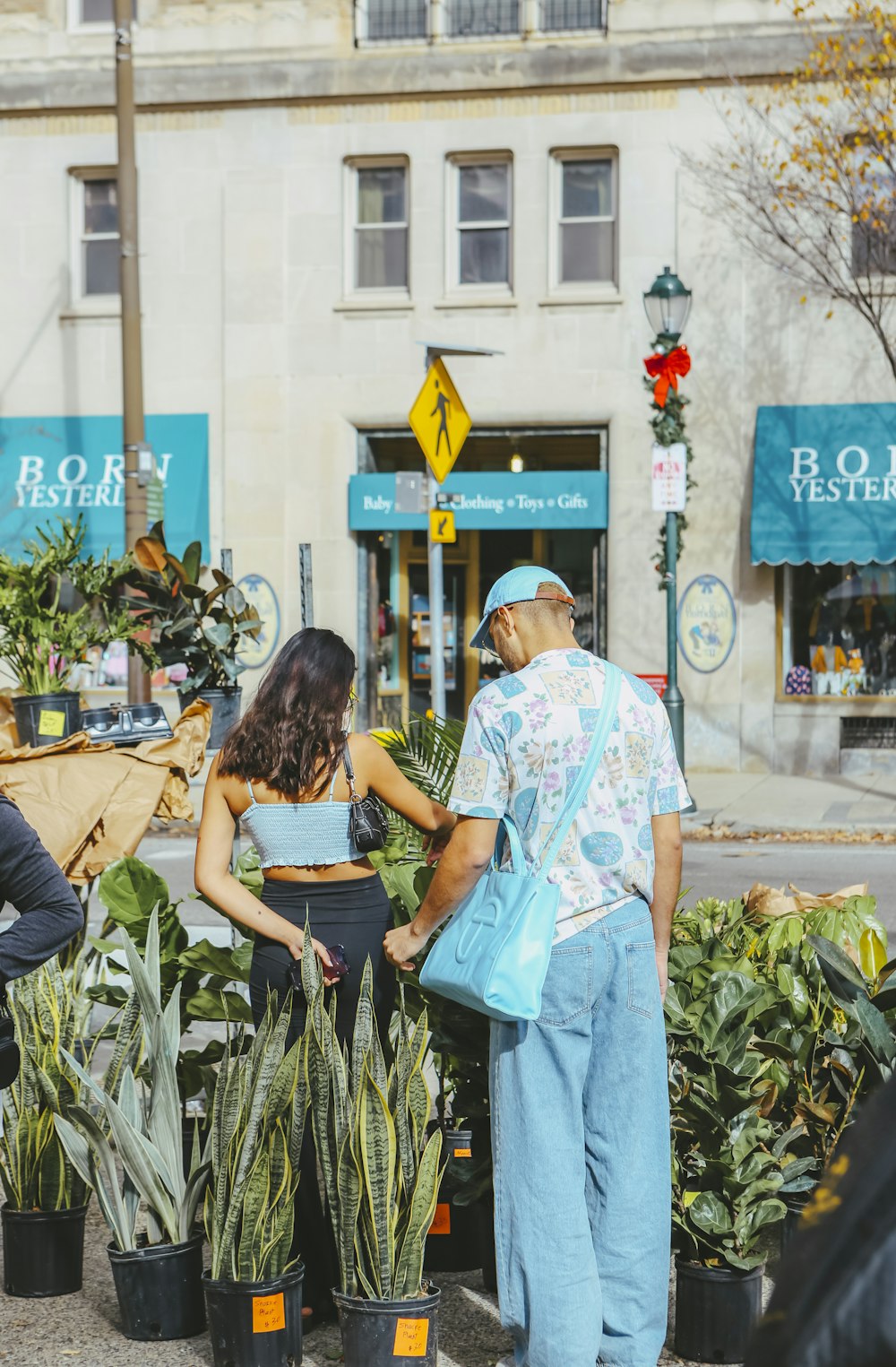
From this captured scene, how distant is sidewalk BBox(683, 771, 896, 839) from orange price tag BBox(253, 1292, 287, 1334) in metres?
10.4

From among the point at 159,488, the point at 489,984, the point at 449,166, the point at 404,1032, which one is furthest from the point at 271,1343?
the point at 449,166

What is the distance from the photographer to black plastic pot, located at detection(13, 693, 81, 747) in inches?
229

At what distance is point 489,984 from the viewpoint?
3.30 metres

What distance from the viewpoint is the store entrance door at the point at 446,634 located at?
1945cm

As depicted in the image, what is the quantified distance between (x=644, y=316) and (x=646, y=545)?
2.68 m

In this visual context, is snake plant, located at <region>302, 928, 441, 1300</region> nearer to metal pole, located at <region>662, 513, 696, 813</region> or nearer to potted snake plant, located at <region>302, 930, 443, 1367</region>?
potted snake plant, located at <region>302, 930, 443, 1367</region>

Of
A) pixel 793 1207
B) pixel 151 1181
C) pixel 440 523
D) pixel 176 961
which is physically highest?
pixel 440 523

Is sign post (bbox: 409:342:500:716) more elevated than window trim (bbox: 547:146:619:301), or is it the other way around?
window trim (bbox: 547:146:619:301)

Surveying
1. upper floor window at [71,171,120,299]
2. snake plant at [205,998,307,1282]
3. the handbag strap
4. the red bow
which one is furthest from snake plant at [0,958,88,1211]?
upper floor window at [71,171,120,299]

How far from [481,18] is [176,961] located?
16.3m

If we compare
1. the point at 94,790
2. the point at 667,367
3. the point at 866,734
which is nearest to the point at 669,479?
the point at 667,367

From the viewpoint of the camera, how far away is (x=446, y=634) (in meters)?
19.9

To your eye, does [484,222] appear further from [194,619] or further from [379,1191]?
[379,1191]

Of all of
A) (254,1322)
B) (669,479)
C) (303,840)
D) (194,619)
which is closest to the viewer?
(254,1322)
